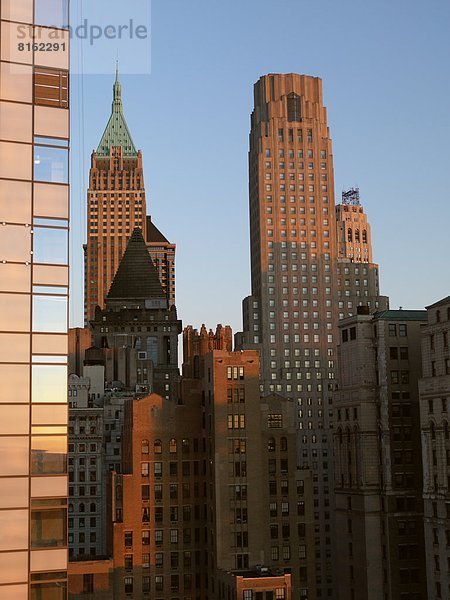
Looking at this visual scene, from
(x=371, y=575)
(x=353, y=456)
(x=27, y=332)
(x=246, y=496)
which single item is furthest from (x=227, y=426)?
(x=27, y=332)

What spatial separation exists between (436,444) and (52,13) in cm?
11251

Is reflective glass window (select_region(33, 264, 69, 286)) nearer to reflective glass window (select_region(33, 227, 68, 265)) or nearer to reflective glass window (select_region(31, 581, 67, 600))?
reflective glass window (select_region(33, 227, 68, 265))

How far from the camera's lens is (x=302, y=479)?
566 ft

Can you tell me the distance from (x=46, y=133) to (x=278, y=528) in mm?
126649

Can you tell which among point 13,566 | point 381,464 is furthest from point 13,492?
point 381,464

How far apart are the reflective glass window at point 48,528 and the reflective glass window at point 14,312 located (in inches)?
390

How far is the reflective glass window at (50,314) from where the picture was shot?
52875 millimetres

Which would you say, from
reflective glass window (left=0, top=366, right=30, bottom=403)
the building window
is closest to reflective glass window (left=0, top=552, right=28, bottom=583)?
reflective glass window (left=0, top=366, right=30, bottom=403)

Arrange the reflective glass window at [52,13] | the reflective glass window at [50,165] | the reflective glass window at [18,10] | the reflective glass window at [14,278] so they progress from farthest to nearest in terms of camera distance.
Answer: the reflective glass window at [52,13]
the reflective glass window at [18,10]
the reflective glass window at [50,165]
the reflective glass window at [14,278]

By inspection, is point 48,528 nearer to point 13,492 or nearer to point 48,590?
point 13,492

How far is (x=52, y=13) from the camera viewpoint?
56.1 m

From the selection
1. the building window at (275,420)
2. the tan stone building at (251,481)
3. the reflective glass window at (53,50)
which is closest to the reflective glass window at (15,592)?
the reflective glass window at (53,50)

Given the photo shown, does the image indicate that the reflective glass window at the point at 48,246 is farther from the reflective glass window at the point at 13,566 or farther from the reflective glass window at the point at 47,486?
the reflective glass window at the point at 13,566

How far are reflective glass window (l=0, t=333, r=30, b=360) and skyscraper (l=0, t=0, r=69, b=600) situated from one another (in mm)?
54
